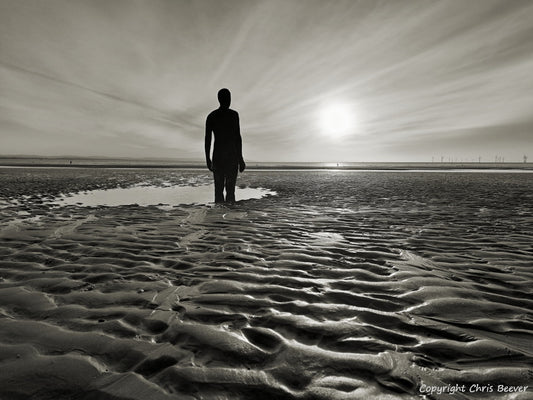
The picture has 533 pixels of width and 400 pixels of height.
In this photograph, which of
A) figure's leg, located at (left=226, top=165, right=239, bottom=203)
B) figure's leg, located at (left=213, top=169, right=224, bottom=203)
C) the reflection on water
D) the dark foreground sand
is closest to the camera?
the dark foreground sand

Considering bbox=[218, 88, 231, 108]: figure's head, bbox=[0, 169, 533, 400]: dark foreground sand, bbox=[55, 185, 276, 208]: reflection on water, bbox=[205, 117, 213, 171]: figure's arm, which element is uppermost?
bbox=[218, 88, 231, 108]: figure's head

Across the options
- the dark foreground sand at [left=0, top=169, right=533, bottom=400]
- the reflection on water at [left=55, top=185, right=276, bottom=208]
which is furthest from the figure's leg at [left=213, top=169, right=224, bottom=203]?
the dark foreground sand at [left=0, top=169, right=533, bottom=400]

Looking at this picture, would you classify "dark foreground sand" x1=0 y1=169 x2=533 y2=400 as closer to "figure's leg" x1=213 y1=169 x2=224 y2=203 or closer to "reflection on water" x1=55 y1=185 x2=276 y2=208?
"figure's leg" x1=213 y1=169 x2=224 y2=203

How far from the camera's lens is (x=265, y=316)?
2.93m

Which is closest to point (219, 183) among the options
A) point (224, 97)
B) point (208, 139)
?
point (208, 139)

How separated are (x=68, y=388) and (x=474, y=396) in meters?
2.51

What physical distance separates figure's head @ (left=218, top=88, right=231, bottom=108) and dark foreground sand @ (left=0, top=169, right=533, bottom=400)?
5300 mm

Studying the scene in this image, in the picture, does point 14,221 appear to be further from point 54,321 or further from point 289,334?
point 289,334

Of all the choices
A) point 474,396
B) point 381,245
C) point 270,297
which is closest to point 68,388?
point 270,297

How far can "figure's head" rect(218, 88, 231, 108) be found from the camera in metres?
9.85

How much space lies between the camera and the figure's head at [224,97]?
32.3 feet

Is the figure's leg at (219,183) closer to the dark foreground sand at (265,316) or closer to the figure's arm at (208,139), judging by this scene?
the figure's arm at (208,139)

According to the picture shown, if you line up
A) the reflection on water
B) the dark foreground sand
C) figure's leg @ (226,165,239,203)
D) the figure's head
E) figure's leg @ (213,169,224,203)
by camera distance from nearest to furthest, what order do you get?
1. the dark foreground sand
2. the figure's head
3. figure's leg @ (226,165,239,203)
4. figure's leg @ (213,169,224,203)
5. the reflection on water

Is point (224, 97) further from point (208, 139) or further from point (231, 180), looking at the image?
point (231, 180)
